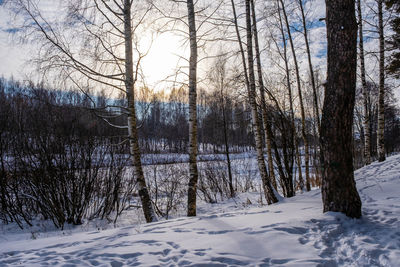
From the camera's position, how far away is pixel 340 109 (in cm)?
280

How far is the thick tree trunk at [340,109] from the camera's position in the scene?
2.78 meters

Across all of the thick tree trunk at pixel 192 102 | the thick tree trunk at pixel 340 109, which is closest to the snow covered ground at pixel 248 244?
the thick tree trunk at pixel 340 109

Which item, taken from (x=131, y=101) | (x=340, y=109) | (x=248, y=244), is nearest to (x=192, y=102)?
(x=131, y=101)

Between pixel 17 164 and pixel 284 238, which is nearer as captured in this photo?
pixel 284 238

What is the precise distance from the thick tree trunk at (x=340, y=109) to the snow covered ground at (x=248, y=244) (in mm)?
303

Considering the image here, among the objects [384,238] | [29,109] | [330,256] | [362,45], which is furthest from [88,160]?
[362,45]

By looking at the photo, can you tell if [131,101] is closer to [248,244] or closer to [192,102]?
[192,102]

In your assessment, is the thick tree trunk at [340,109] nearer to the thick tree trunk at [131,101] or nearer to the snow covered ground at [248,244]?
the snow covered ground at [248,244]

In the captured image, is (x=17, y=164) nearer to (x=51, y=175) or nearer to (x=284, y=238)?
(x=51, y=175)

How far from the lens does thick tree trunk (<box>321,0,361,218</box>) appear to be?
278 cm

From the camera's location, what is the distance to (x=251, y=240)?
2.52 metres

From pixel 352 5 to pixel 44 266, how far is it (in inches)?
195

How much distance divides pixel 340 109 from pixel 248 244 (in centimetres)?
215

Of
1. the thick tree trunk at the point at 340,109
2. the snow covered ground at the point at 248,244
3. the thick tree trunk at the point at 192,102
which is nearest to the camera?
the snow covered ground at the point at 248,244
